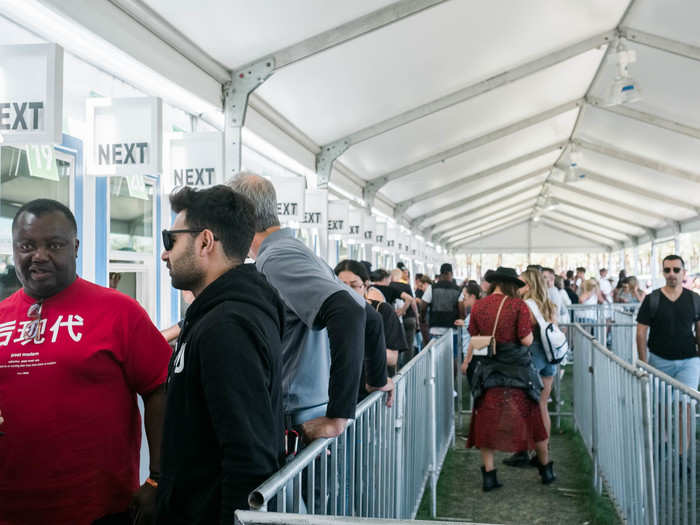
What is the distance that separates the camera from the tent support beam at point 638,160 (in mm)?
17047

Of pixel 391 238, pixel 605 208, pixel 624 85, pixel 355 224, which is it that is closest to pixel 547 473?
pixel 624 85

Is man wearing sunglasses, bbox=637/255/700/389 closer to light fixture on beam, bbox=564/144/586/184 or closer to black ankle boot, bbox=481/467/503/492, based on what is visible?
black ankle boot, bbox=481/467/503/492

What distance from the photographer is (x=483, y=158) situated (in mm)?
18016

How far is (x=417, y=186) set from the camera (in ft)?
62.4

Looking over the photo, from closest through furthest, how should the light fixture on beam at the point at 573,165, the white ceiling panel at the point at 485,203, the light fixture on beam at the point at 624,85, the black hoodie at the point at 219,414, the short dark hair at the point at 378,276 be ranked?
the black hoodie at the point at 219,414 → the short dark hair at the point at 378,276 → the light fixture on beam at the point at 624,85 → the light fixture on beam at the point at 573,165 → the white ceiling panel at the point at 485,203

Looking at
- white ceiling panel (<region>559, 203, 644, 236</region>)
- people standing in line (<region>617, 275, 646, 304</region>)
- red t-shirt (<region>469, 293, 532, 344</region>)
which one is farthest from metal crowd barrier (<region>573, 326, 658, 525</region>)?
white ceiling panel (<region>559, 203, 644, 236</region>)

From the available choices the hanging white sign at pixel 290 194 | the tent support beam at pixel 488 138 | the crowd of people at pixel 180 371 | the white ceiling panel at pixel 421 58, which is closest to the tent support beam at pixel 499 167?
the tent support beam at pixel 488 138

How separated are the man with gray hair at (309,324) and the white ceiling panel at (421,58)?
572cm

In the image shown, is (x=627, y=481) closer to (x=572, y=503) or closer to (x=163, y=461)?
(x=572, y=503)

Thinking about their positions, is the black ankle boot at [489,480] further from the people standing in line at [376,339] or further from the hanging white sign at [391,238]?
the hanging white sign at [391,238]

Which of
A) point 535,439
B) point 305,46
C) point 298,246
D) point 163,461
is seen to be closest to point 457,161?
point 305,46

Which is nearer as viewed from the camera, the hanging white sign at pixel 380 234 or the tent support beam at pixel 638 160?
the hanging white sign at pixel 380 234

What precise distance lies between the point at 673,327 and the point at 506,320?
1754mm

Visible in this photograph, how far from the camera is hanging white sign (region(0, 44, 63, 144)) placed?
394 cm
